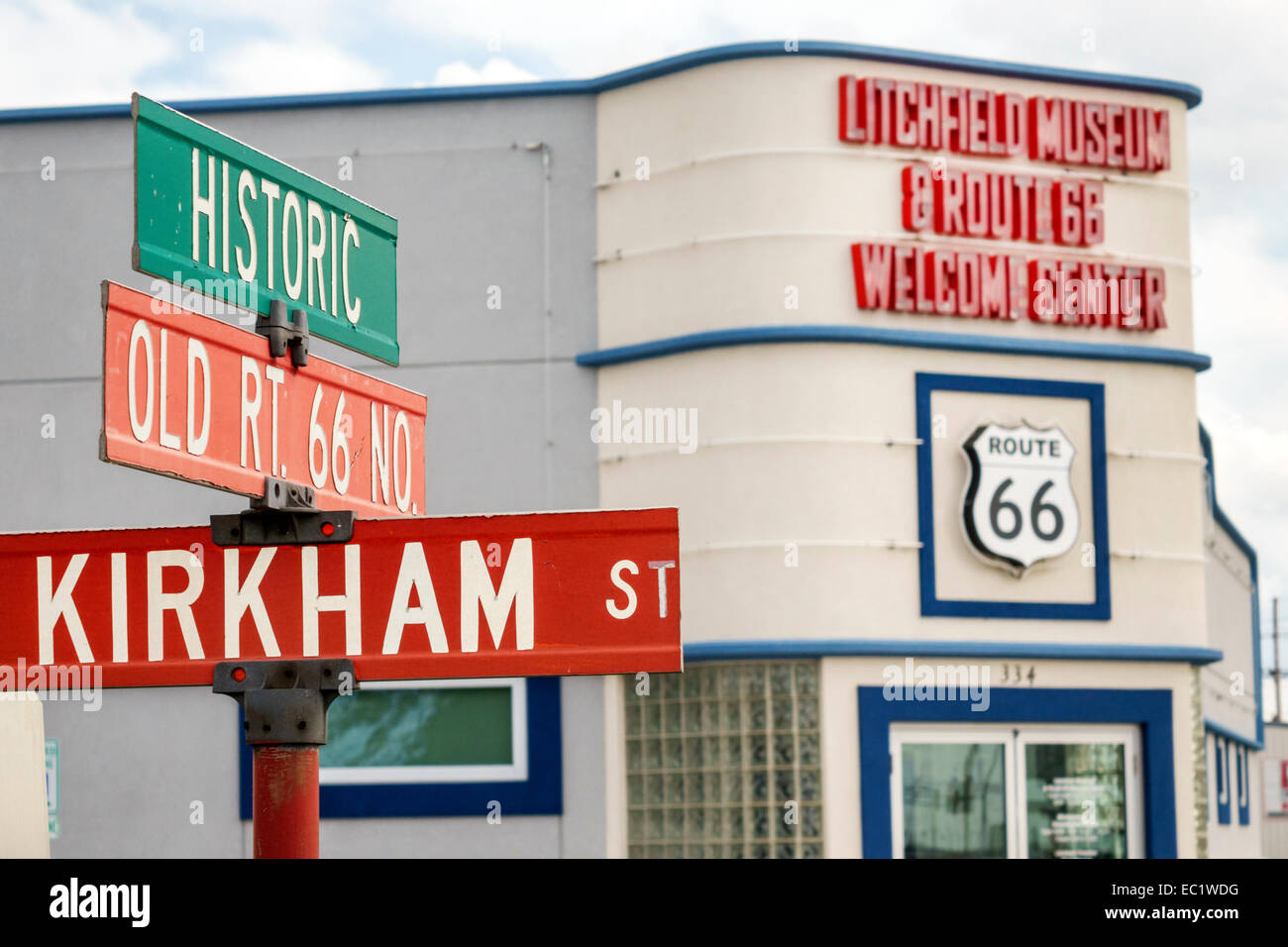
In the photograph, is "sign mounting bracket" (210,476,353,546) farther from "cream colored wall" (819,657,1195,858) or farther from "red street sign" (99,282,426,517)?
"cream colored wall" (819,657,1195,858)

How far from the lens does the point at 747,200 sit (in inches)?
599

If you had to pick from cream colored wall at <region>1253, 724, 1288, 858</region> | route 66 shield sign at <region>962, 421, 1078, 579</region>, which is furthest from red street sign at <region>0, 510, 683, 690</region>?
cream colored wall at <region>1253, 724, 1288, 858</region>

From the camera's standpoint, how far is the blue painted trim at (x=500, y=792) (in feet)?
49.4

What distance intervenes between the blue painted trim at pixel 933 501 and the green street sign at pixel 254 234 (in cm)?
1063

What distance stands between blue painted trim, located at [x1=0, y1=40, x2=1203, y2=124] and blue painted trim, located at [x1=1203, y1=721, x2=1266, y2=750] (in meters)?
6.44

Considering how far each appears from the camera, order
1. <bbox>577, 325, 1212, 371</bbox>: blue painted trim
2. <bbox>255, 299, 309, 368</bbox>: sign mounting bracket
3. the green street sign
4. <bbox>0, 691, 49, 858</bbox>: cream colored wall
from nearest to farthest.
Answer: <bbox>0, 691, 49, 858</bbox>: cream colored wall
the green street sign
<bbox>255, 299, 309, 368</bbox>: sign mounting bracket
<bbox>577, 325, 1212, 371</bbox>: blue painted trim

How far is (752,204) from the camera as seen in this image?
15.2 metres

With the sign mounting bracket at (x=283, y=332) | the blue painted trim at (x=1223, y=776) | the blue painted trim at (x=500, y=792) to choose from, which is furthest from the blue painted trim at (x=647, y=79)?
the sign mounting bracket at (x=283, y=332)

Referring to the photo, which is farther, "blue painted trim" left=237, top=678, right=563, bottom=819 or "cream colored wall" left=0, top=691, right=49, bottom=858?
"blue painted trim" left=237, top=678, right=563, bottom=819

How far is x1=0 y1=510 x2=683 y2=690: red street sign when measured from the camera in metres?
4.04

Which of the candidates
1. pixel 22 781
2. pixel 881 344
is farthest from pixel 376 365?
pixel 22 781

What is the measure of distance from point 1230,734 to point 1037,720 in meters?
6.46

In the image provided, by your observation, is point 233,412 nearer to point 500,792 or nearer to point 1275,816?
point 500,792
